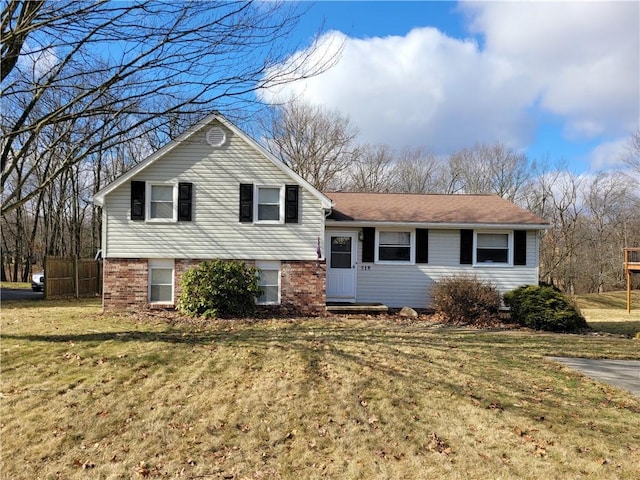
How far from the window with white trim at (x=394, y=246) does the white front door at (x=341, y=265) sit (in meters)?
0.81

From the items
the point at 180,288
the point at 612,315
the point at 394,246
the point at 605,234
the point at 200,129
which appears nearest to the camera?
the point at 200,129

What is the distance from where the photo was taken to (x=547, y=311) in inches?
492

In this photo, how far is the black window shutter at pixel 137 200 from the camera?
13336 mm

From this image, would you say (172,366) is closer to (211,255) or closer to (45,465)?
(45,465)

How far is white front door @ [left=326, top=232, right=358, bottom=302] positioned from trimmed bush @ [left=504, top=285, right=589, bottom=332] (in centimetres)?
505

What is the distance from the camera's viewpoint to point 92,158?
1173 inches

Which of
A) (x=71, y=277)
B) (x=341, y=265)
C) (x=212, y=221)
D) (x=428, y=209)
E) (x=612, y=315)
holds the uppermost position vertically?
(x=428, y=209)

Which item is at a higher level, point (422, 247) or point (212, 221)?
point (212, 221)

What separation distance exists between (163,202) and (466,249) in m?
9.66

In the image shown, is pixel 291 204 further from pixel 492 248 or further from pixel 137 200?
pixel 492 248

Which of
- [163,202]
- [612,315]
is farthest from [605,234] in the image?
[163,202]

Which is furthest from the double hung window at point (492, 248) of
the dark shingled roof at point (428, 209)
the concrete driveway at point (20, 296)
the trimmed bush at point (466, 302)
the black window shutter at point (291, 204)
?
the concrete driveway at point (20, 296)

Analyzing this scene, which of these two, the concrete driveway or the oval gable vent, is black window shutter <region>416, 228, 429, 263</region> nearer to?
the oval gable vent

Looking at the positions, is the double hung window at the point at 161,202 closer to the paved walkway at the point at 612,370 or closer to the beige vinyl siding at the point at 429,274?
the beige vinyl siding at the point at 429,274
